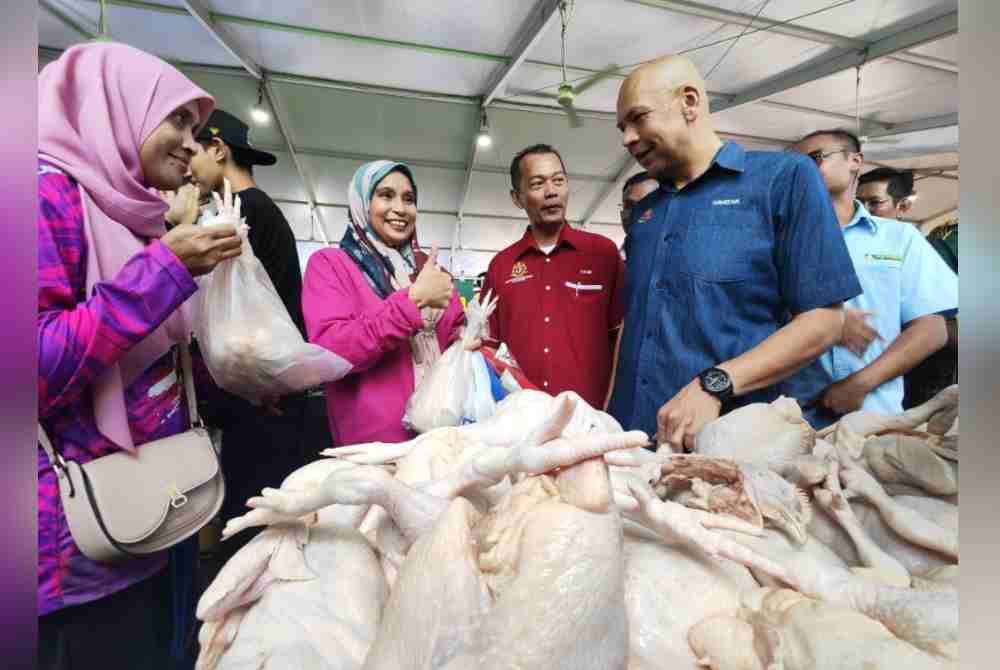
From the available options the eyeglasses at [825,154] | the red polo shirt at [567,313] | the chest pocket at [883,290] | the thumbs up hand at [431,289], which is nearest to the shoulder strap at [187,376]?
the thumbs up hand at [431,289]

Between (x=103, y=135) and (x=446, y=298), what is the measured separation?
0.78 metres

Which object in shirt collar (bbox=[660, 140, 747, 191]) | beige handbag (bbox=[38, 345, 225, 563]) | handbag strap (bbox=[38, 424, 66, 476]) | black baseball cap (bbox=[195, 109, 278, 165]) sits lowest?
beige handbag (bbox=[38, 345, 225, 563])

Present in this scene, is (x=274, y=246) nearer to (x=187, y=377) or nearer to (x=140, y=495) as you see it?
(x=187, y=377)

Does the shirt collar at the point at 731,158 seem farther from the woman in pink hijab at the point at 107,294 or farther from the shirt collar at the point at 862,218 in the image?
the woman in pink hijab at the point at 107,294

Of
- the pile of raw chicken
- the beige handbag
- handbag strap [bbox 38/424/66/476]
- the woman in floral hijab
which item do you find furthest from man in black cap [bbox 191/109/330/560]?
the pile of raw chicken

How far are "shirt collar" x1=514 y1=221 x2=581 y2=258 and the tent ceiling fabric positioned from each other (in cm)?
83

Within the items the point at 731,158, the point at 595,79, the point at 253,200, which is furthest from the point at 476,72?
the point at 731,158

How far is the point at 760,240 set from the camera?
3.78 ft

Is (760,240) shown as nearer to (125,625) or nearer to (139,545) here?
(139,545)

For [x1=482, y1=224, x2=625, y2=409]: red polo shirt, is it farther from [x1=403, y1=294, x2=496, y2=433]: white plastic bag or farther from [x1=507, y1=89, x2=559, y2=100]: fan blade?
[x1=507, y1=89, x2=559, y2=100]: fan blade

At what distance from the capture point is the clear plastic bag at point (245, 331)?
974 mm

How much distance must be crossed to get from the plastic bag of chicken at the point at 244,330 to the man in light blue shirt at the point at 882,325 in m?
1.26

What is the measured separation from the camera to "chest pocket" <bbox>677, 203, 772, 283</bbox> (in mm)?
1156
